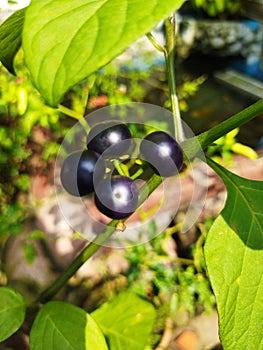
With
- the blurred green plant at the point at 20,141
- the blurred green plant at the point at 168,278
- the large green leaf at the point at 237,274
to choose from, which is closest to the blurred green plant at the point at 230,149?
the blurred green plant at the point at 168,278

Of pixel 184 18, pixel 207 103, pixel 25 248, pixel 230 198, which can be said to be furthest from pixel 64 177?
pixel 184 18

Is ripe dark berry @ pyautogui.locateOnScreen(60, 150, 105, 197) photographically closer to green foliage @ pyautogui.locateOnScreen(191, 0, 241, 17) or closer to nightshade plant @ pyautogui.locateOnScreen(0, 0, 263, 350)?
nightshade plant @ pyautogui.locateOnScreen(0, 0, 263, 350)

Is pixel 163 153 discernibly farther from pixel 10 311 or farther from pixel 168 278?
pixel 168 278

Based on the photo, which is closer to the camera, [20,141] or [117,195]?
[117,195]

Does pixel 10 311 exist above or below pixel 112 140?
below

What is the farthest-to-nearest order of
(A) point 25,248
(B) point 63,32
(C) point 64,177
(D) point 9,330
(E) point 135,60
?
1. (E) point 135,60
2. (A) point 25,248
3. (D) point 9,330
4. (C) point 64,177
5. (B) point 63,32

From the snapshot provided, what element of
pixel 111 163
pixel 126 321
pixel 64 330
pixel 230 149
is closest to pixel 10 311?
pixel 64 330

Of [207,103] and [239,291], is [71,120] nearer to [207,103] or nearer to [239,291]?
[207,103]
